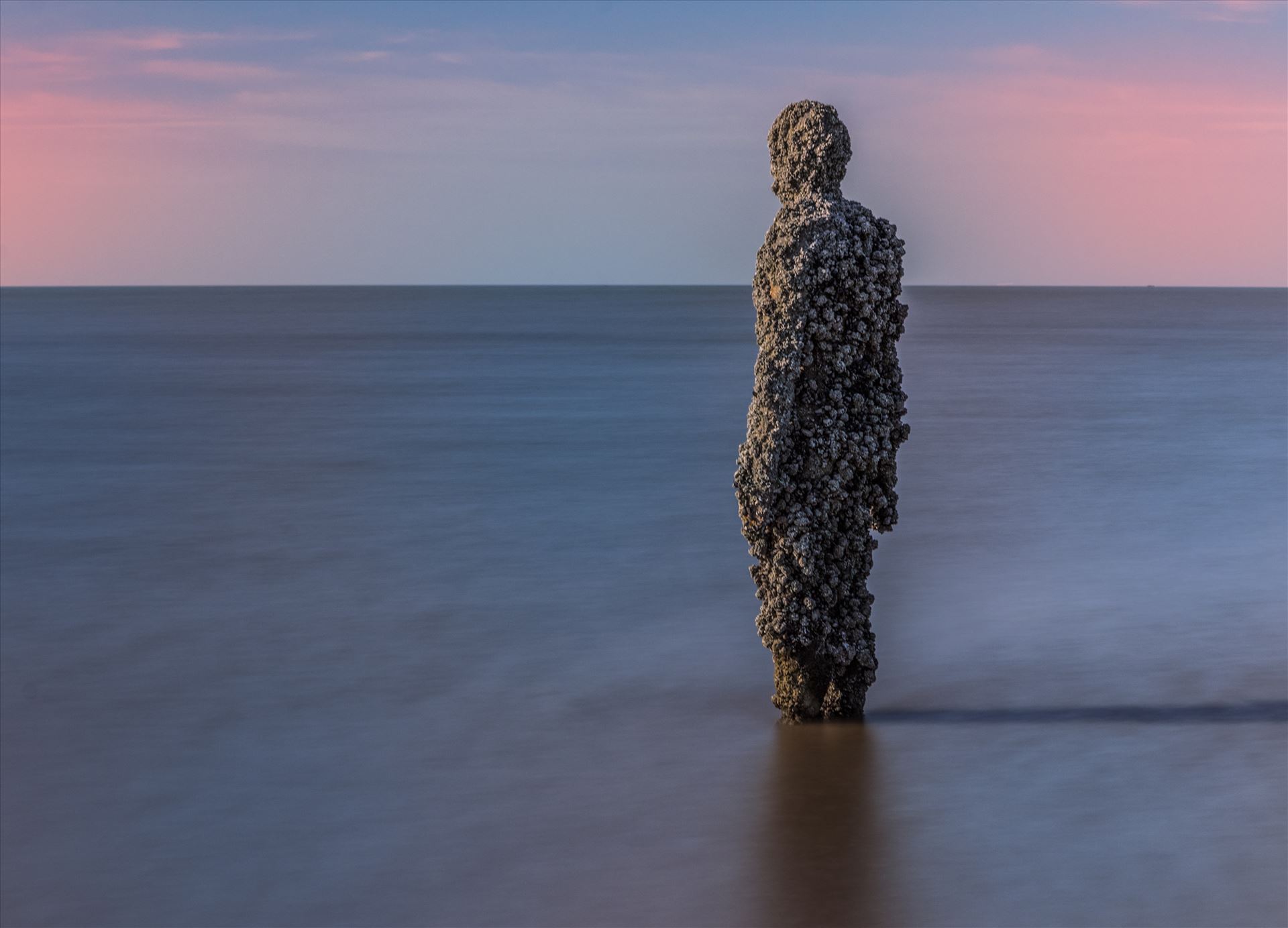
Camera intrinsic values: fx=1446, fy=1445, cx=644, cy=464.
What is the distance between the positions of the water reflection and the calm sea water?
0.02 meters

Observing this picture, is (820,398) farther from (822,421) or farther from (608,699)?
(608,699)

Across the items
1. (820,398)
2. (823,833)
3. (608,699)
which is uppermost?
(820,398)

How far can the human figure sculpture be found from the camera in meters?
7.28

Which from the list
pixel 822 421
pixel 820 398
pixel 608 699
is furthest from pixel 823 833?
pixel 608 699

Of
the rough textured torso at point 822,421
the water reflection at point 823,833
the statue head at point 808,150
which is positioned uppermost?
the statue head at point 808,150

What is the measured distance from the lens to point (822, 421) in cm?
742

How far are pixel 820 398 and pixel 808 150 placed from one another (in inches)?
49.6

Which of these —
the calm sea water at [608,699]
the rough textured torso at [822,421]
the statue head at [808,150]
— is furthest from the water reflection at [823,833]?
the statue head at [808,150]

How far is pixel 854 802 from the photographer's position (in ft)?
23.8

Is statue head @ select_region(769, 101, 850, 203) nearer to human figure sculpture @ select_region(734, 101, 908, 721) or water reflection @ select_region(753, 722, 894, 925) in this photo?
human figure sculpture @ select_region(734, 101, 908, 721)

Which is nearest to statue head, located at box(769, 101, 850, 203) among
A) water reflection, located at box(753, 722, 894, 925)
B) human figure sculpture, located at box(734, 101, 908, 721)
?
human figure sculpture, located at box(734, 101, 908, 721)

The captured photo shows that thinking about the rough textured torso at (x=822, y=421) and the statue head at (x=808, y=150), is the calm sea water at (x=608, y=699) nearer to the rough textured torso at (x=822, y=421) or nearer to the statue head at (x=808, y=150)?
the rough textured torso at (x=822, y=421)

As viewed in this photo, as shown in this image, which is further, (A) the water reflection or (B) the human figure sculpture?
(B) the human figure sculpture

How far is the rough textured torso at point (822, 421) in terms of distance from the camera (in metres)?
7.27
